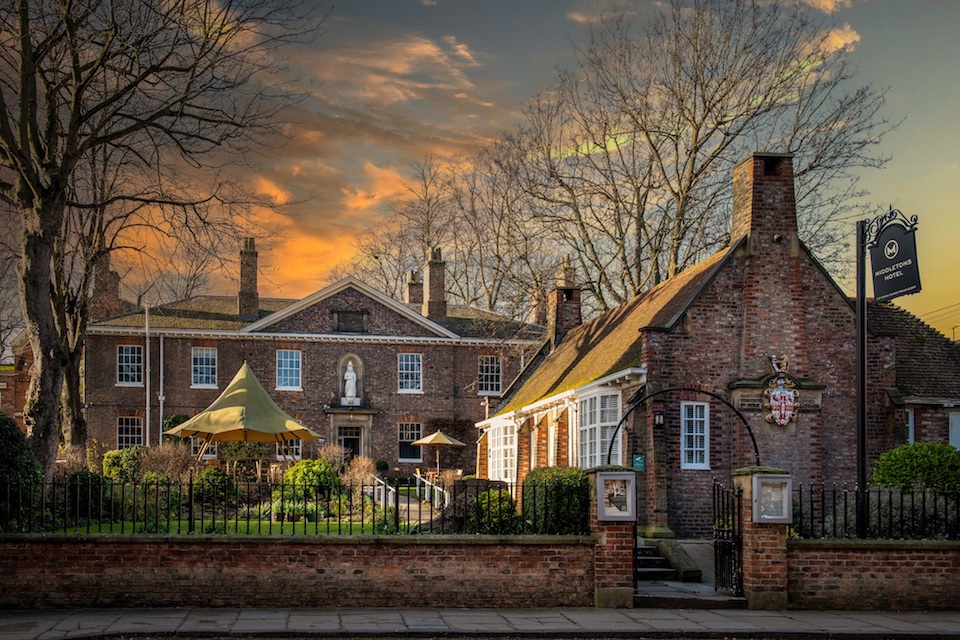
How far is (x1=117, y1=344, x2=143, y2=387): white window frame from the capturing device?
4247 centimetres

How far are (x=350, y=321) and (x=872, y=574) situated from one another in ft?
104

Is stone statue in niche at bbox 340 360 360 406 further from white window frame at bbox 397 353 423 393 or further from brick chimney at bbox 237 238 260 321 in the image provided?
brick chimney at bbox 237 238 260 321

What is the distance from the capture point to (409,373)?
1762 inches

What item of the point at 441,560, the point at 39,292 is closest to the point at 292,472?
the point at 39,292

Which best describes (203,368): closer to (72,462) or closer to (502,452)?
(502,452)

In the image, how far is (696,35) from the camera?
3256 cm

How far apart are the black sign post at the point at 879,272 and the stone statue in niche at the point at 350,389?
29395mm

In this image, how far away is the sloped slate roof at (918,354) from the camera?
2311 cm

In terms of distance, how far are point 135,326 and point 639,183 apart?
21.5 metres

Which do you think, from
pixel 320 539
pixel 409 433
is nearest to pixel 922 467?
pixel 320 539

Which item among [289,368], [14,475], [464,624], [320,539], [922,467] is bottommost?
[464,624]

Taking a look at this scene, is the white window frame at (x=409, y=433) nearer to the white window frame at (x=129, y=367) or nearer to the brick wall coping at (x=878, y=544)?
the white window frame at (x=129, y=367)

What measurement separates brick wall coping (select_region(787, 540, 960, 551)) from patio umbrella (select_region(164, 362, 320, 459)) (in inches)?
521

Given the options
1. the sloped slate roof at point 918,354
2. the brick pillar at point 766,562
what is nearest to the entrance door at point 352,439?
the sloped slate roof at point 918,354
